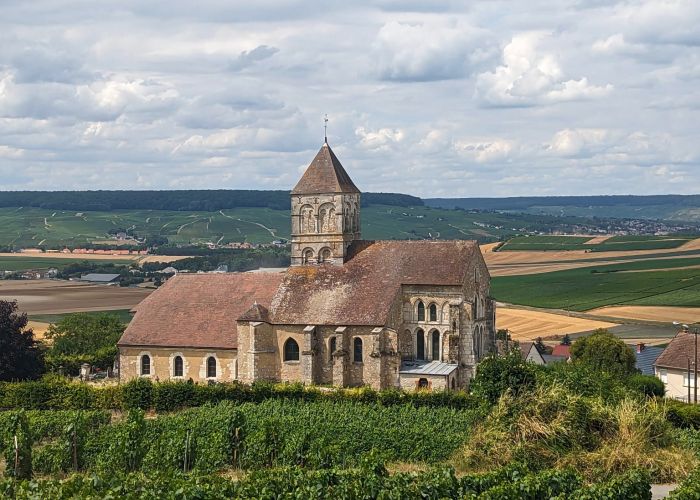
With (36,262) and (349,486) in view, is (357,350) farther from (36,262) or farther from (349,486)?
(36,262)

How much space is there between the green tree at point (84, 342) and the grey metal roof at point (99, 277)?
239 feet

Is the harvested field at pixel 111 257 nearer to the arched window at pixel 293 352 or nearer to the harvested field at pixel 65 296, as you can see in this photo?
the harvested field at pixel 65 296

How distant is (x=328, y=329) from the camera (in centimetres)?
6297

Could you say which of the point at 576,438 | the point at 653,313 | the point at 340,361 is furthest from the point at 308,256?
the point at 653,313

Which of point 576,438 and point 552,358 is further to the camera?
point 552,358

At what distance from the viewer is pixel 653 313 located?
10594 centimetres

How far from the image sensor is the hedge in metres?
57.1

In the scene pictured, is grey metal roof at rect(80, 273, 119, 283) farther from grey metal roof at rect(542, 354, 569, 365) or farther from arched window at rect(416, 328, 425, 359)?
arched window at rect(416, 328, 425, 359)

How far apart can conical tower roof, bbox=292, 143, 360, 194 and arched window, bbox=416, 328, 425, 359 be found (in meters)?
10.6

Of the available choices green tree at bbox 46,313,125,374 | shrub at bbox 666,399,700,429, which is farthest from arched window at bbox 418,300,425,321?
green tree at bbox 46,313,125,374

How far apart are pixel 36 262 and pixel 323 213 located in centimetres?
12799

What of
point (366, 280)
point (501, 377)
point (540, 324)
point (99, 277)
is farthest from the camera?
point (99, 277)

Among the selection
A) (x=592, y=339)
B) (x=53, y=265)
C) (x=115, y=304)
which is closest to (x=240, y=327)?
(x=592, y=339)

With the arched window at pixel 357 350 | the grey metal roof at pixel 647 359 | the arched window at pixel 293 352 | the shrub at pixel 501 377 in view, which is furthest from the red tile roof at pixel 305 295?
the grey metal roof at pixel 647 359
